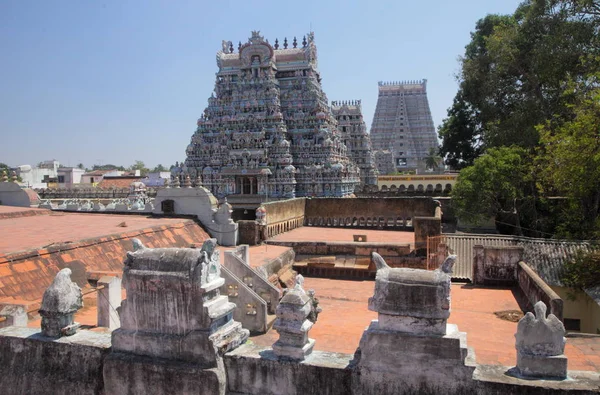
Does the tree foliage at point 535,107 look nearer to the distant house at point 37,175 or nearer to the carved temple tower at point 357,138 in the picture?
the carved temple tower at point 357,138

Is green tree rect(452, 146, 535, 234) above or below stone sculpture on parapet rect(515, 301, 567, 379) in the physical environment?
above

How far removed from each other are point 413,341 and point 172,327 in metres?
2.41

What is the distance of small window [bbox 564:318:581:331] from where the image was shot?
11.4 meters

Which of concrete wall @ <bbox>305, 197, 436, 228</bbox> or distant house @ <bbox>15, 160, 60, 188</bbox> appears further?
distant house @ <bbox>15, 160, 60, 188</bbox>

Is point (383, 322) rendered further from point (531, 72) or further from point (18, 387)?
point (531, 72)

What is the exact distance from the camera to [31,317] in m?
7.41

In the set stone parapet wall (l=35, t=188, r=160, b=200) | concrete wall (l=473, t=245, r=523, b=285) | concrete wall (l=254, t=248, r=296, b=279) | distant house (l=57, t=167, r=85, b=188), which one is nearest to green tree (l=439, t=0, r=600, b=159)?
concrete wall (l=473, t=245, r=523, b=285)

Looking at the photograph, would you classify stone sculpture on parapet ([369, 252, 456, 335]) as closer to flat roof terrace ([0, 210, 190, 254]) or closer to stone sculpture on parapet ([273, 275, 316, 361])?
stone sculpture on parapet ([273, 275, 316, 361])

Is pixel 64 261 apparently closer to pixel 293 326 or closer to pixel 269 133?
pixel 293 326

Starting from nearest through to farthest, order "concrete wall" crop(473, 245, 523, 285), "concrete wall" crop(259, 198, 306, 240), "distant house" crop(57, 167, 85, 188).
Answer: "concrete wall" crop(473, 245, 523, 285), "concrete wall" crop(259, 198, 306, 240), "distant house" crop(57, 167, 85, 188)

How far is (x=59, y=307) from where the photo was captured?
5.07 metres

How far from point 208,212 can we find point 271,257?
10.5ft

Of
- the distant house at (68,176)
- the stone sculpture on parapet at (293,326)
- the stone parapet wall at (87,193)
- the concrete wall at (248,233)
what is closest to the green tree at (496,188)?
the concrete wall at (248,233)

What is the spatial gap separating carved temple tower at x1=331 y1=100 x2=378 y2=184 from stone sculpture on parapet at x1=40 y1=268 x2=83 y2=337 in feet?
150
